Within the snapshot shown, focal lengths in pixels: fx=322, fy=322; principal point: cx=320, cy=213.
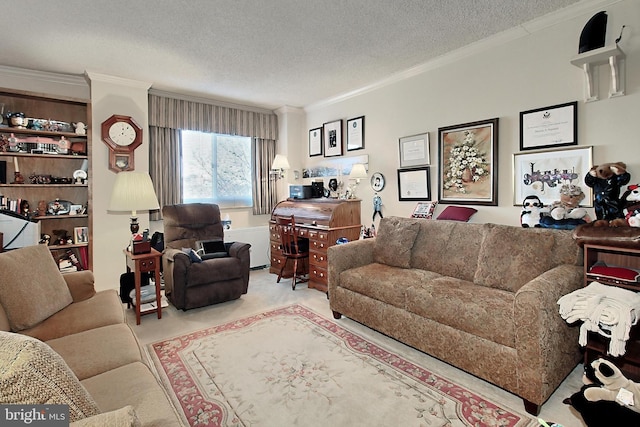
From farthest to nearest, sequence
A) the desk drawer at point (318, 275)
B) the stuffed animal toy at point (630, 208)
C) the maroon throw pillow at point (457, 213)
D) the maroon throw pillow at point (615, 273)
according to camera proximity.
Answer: the desk drawer at point (318, 275) → the maroon throw pillow at point (457, 213) → the stuffed animal toy at point (630, 208) → the maroon throw pillow at point (615, 273)

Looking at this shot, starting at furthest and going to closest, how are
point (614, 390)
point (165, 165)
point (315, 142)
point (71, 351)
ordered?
point (315, 142) → point (165, 165) → point (71, 351) → point (614, 390)

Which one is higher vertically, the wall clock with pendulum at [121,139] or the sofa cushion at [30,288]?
the wall clock with pendulum at [121,139]

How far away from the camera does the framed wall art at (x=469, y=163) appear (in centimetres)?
310

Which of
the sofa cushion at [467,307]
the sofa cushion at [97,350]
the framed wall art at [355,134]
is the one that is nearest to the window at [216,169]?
the framed wall art at [355,134]

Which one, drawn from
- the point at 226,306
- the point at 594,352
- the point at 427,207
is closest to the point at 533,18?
the point at 427,207

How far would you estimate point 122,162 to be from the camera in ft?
13.3

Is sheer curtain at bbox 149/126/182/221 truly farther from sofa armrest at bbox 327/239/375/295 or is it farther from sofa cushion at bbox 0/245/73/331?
sofa armrest at bbox 327/239/375/295

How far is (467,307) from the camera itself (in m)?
2.11

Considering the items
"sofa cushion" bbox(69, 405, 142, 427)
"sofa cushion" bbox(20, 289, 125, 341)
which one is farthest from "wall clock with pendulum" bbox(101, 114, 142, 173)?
"sofa cushion" bbox(69, 405, 142, 427)

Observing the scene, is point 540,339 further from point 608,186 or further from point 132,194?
point 132,194

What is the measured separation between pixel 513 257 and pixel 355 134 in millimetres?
2732

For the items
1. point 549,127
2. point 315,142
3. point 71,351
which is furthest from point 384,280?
point 315,142

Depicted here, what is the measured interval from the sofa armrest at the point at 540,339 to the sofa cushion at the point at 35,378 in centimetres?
198

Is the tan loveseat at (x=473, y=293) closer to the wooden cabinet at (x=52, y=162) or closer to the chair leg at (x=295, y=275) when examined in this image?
the chair leg at (x=295, y=275)
